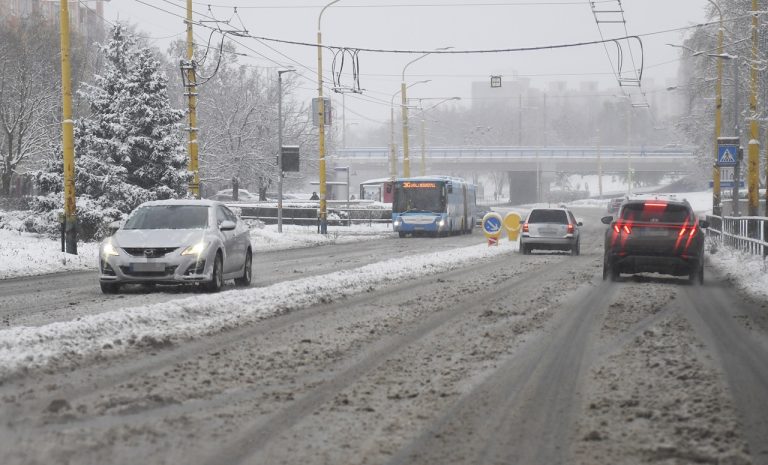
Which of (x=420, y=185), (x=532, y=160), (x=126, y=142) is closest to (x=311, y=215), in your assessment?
(x=420, y=185)

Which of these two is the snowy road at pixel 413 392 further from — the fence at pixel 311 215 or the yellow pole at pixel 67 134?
the fence at pixel 311 215

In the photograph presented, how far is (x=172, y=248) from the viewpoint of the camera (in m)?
17.5

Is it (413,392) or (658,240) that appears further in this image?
(658,240)

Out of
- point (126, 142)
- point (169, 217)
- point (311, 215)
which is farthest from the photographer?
point (311, 215)

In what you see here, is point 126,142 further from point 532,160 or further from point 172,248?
point 532,160

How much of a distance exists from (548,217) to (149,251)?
59.6 ft

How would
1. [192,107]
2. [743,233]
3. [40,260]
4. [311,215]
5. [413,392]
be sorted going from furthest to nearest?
[311,215] → [192,107] → [743,233] → [40,260] → [413,392]

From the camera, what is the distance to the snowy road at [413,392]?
6508 mm

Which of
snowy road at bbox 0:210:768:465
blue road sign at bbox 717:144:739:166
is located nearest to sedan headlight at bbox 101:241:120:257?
snowy road at bbox 0:210:768:465

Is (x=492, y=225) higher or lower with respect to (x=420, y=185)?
lower

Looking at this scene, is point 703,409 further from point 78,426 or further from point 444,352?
point 78,426

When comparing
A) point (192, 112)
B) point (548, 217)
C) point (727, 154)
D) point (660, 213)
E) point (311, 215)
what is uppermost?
point (192, 112)

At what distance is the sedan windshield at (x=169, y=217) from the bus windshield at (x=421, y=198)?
34408 mm

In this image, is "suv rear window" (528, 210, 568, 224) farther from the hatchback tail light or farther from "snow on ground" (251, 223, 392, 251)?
the hatchback tail light
